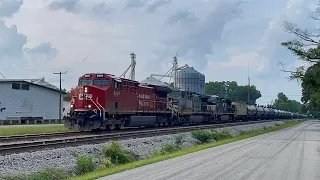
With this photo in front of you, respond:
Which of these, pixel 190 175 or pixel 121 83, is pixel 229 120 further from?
pixel 190 175

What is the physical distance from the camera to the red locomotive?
28625 mm

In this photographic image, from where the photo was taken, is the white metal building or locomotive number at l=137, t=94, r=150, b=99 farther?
the white metal building

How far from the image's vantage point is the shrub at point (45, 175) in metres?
11.3

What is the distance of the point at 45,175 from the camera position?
12.1 meters

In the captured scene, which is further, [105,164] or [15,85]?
[15,85]

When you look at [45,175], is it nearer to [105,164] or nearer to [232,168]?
[105,164]

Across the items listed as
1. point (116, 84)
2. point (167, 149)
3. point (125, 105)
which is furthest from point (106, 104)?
point (167, 149)

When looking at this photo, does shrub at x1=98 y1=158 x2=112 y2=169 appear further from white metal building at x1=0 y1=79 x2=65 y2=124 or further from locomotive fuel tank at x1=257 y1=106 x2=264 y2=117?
locomotive fuel tank at x1=257 y1=106 x2=264 y2=117

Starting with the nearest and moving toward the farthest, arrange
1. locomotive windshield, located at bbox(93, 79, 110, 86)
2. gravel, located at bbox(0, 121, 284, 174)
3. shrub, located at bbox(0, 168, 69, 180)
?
shrub, located at bbox(0, 168, 69, 180) → gravel, located at bbox(0, 121, 284, 174) → locomotive windshield, located at bbox(93, 79, 110, 86)

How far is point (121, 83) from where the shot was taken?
105 feet

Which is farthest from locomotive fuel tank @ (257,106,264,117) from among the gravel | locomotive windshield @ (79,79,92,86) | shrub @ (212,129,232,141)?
the gravel

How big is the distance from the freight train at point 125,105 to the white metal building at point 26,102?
23378 millimetres

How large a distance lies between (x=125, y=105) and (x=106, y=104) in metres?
3.14

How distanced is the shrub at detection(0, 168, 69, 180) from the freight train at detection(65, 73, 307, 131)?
15.4 m
